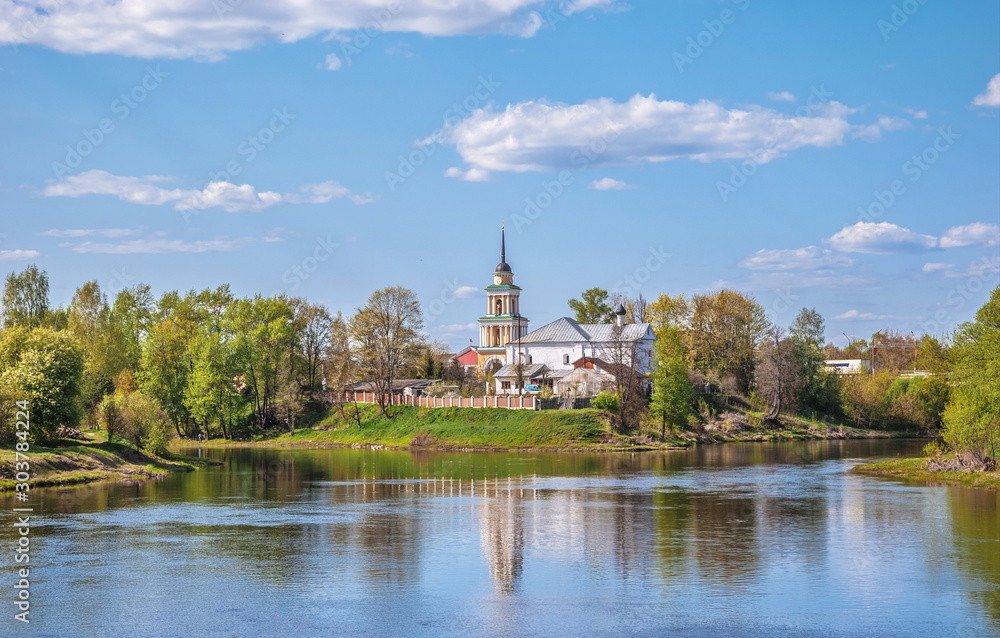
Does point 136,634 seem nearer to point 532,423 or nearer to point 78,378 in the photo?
point 78,378

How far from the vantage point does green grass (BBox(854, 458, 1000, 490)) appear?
148ft

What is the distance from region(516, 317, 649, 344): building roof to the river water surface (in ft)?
194

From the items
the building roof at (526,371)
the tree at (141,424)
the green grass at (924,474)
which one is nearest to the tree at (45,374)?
the tree at (141,424)

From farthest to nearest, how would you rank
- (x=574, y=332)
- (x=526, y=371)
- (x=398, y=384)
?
(x=574, y=332) < (x=526, y=371) < (x=398, y=384)

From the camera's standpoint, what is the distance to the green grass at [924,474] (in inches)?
1775

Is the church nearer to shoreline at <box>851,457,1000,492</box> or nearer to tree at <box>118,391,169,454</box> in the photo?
shoreline at <box>851,457,1000,492</box>

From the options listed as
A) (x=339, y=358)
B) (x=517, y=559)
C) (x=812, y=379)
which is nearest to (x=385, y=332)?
(x=339, y=358)

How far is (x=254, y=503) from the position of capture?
141ft

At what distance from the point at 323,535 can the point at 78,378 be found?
2601cm

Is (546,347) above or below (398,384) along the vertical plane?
above

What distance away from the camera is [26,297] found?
282ft

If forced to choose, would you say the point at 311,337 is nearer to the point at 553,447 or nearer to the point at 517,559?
the point at 553,447

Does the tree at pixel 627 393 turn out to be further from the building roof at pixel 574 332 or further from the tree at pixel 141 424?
the tree at pixel 141 424

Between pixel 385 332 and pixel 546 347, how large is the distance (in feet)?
83.4
